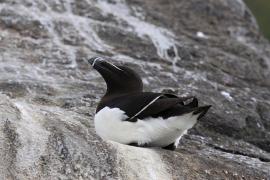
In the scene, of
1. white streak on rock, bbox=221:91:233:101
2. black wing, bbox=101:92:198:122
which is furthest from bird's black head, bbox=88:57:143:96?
white streak on rock, bbox=221:91:233:101

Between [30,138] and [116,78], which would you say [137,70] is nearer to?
[116,78]

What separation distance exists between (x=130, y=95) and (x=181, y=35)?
4199 millimetres

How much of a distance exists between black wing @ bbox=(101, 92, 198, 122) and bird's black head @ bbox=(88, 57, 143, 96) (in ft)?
1.38

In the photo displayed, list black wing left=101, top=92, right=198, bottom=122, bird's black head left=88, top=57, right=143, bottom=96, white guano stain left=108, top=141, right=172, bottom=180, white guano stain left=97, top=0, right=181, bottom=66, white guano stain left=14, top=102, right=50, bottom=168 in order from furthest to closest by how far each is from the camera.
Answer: white guano stain left=97, top=0, right=181, bottom=66
bird's black head left=88, top=57, right=143, bottom=96
black wing left=101, top=92, right=198, bottom=122
white guano stain left=108, top=141, right=172, bottom=180
white guano stain left=14, top=102, right=50, bottom=168

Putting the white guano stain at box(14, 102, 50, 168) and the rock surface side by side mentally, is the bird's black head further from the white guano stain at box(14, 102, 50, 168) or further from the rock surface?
the white guano stain at box(14, 102, 50, 168)

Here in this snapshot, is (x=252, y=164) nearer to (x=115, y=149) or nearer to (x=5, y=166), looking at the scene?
(x=115, y=149)

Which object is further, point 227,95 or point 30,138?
point 227,95

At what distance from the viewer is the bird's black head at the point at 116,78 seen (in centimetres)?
639

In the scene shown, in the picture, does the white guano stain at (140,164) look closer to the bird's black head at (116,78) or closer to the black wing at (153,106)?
the black wing at (153,106)

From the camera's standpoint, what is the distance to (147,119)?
581 centimetres

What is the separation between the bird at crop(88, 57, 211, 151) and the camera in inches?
224

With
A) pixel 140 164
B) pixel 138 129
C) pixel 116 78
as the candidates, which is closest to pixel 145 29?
pixel 116 78

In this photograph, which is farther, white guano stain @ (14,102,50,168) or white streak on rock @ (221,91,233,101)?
white streak on rock @ (221,91,233,101)

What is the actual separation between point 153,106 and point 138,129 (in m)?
0.22
